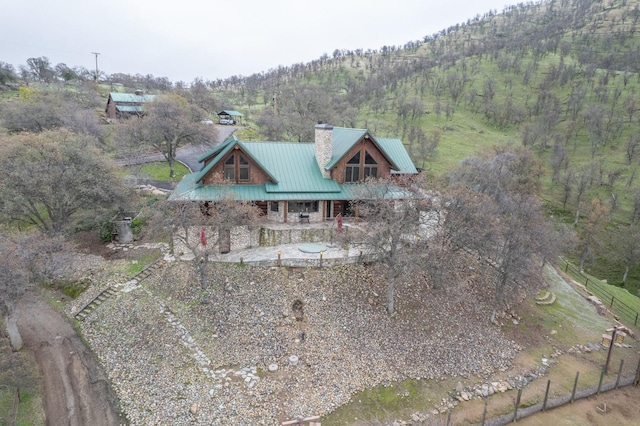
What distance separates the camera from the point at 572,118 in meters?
83.6

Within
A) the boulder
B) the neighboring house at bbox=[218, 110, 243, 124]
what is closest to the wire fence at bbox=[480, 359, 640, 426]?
the boulder

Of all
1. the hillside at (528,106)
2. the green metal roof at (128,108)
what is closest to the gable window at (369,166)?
the hillside at (528,106)

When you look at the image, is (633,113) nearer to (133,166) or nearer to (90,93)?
(133,166)

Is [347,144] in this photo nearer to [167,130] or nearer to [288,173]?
[288,173]

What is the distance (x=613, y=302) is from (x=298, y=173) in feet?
94.8

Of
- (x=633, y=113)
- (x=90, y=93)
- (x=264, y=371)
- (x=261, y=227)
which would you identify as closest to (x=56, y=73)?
(x=90, y=93)

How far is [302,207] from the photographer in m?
29.2

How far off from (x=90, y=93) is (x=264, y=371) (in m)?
80.9

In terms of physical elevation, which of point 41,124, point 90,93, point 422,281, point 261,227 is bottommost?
point 422,281

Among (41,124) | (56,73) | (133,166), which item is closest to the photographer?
(133,166)

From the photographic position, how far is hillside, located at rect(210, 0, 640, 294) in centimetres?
5170

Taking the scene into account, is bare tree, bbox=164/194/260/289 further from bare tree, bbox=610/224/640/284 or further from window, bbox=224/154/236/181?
bare tree, bbox=610/224/640/284

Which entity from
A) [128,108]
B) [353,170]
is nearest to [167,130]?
[353,170]

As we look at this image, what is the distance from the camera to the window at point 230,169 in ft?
91.0
